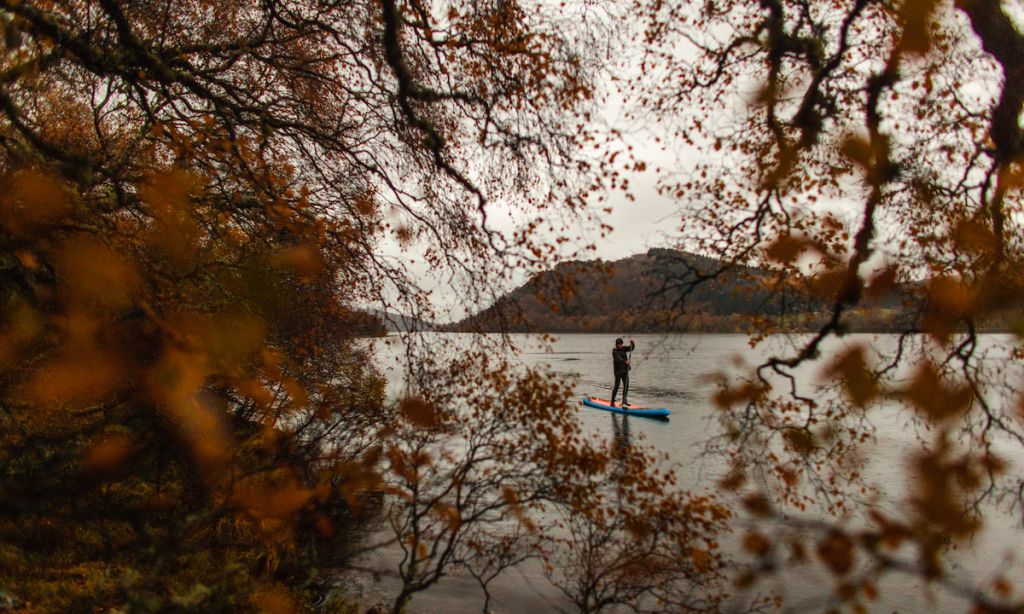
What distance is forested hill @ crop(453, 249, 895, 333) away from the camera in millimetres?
Answer: 4090

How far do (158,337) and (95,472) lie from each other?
832 mm

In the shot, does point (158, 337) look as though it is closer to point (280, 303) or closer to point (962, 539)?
point (280, 303)

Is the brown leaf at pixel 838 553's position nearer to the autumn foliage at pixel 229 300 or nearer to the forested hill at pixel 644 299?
the autumn foliage at pixel 229 300

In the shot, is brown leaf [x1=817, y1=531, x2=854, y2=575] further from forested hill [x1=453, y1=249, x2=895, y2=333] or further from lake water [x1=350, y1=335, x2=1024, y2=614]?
forested hill [x1=453, y1=249, x2=895, y2=333]

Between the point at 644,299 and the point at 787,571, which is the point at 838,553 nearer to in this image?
the point at 644,299

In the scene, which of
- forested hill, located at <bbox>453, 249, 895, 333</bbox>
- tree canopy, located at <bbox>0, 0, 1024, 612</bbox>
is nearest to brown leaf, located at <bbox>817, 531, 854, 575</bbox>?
tree canopy, located at <bbox>0, 0, 1024, 612</bbox>

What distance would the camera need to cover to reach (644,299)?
18.6 ft

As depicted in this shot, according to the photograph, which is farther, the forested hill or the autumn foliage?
the forested hill

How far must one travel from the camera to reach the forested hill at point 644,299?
161 inches

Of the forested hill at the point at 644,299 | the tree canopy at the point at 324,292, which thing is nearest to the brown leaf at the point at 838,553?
the tree canopy at the point at 324,292

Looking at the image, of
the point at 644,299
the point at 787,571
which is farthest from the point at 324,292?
the point at 787,571

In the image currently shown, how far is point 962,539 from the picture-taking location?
57.6 inches

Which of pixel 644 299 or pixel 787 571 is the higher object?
pixel 644 299

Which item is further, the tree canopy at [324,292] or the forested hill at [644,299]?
the forested hill at [644,299]
